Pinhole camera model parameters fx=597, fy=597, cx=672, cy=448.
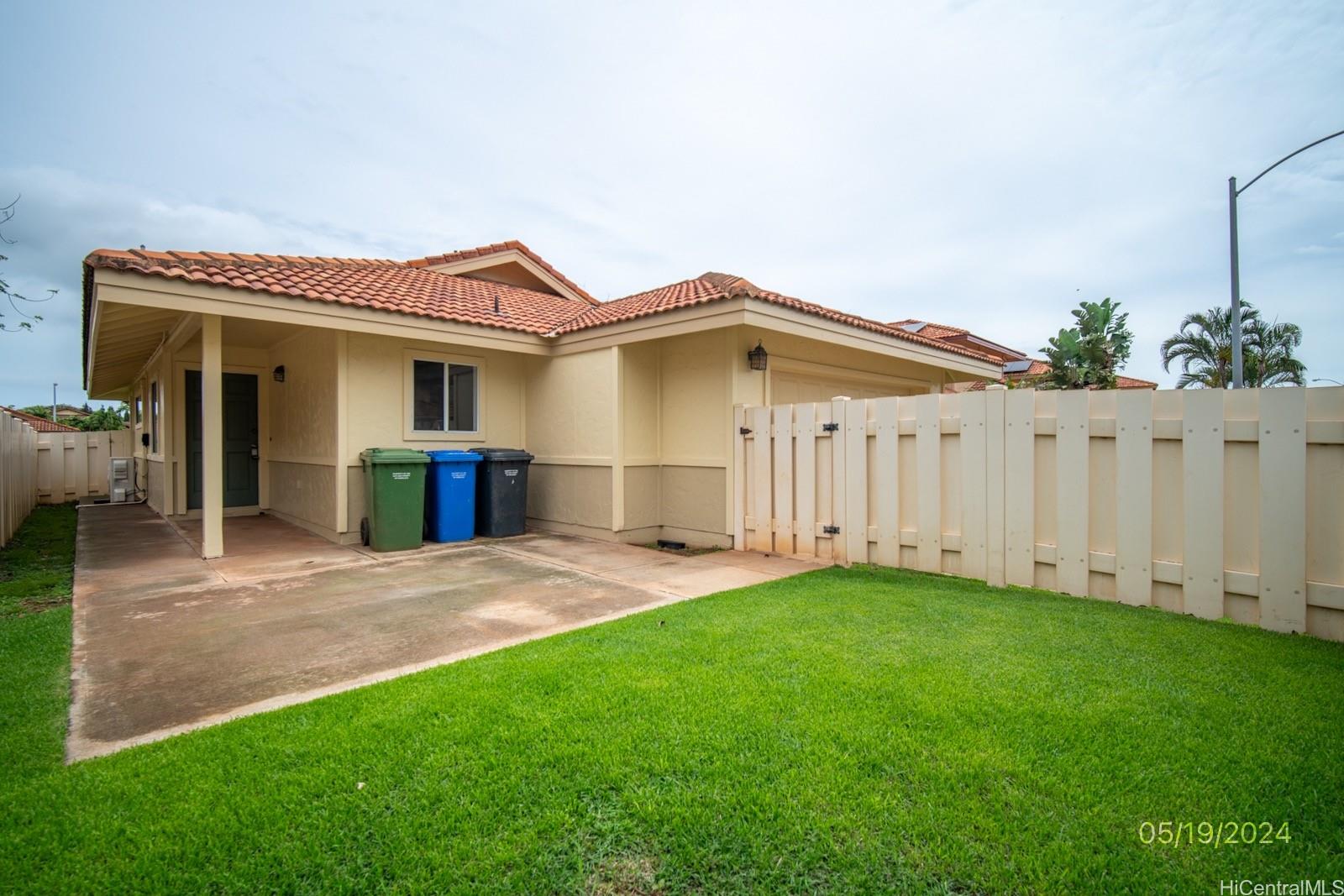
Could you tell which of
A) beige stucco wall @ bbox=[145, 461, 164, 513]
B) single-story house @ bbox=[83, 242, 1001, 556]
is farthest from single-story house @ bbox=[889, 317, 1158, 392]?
beige stucco wall @ bbox=[145, 461, 164, 513]

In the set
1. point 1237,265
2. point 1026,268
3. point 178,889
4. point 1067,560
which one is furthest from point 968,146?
point 178,889

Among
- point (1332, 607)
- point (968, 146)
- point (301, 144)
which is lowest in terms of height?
point (1332, 607)

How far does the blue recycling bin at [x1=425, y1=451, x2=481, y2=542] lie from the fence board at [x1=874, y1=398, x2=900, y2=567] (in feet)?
17.9

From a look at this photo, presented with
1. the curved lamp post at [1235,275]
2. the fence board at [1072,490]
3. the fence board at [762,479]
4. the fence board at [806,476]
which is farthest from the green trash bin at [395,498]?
the curved lamp post at [1235,275]

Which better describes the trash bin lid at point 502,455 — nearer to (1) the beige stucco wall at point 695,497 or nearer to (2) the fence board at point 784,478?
(1) the beige stucco wall at point 695,497

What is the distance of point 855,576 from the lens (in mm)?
5797

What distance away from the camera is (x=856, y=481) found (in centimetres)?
623

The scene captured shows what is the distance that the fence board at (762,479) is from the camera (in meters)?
7.25

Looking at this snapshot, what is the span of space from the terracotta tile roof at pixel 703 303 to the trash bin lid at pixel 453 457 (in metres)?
2.33

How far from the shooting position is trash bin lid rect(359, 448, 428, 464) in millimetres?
7512

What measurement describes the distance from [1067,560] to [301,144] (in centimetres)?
1634

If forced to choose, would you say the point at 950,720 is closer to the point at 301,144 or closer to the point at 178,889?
the point at 178,889

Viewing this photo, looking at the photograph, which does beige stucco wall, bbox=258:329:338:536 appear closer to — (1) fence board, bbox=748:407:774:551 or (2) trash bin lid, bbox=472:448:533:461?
(2) trash bin lid, bbox=472:448:533:461

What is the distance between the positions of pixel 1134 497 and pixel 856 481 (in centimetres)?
Result: 233
